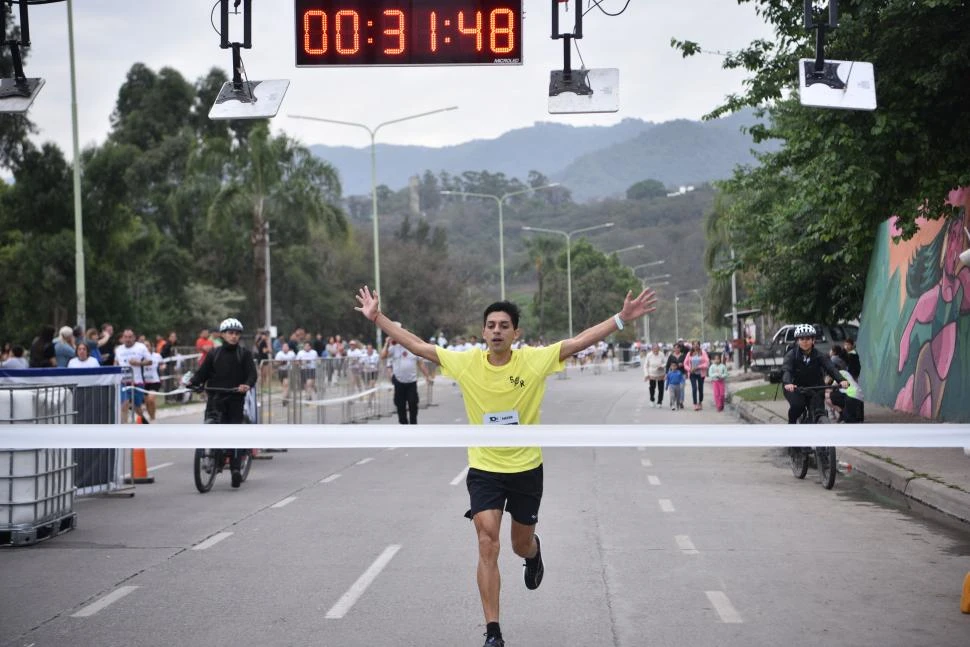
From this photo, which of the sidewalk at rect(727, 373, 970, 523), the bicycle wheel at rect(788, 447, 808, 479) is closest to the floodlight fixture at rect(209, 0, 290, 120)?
the sidewalk at rect(727, 373, 970, 523)

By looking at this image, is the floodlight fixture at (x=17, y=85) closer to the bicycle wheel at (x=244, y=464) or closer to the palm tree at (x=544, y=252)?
the bicycle wheel at (x=244, y=464)

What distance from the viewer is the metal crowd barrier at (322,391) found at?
73.3ft

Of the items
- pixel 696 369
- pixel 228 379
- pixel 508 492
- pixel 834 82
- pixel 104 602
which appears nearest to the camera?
pixel 508 492

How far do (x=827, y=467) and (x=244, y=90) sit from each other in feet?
26.2

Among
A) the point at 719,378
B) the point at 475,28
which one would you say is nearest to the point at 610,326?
the point at 475,28

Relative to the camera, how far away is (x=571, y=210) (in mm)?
197125

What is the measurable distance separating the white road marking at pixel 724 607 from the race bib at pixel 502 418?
184cm

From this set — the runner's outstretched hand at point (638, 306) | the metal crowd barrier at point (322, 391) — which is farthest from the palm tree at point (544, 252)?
the runner's outstretched hand at point (638, 306)

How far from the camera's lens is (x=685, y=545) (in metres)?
→ 10.4

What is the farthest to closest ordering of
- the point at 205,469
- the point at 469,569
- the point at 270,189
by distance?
the point at 270,189
the point at 205,469
the point at 469,569

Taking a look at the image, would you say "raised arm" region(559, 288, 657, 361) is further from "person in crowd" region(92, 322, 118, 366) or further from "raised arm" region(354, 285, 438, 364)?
"person in crowd" region(92, 322, 118, 366)

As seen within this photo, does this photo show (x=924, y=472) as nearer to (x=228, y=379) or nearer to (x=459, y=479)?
(x=459, y=479)

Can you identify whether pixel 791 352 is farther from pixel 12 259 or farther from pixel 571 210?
pixel 571 210

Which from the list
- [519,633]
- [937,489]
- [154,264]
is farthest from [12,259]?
[519,633]
